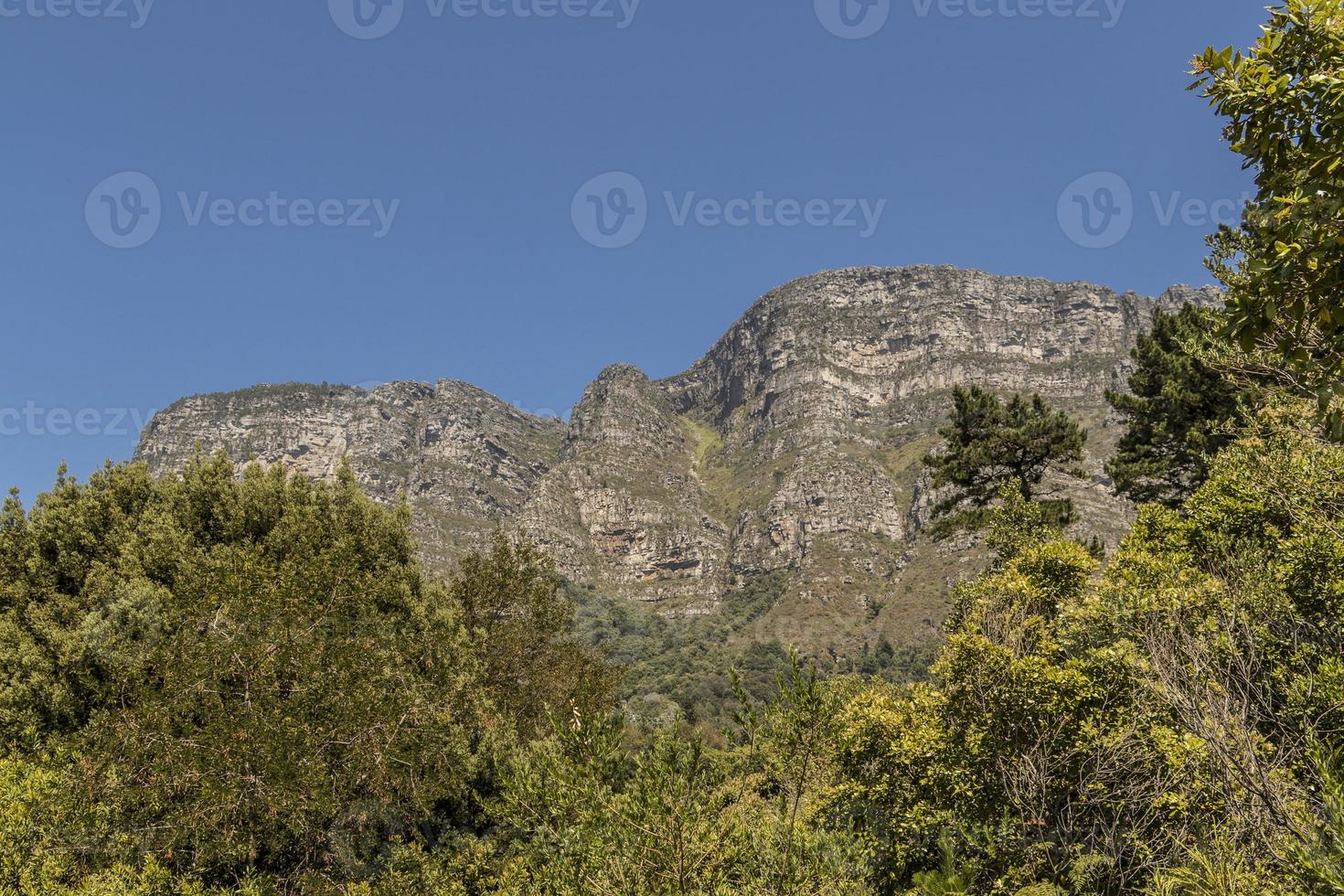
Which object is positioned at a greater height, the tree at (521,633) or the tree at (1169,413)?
the tree at (1169,413)

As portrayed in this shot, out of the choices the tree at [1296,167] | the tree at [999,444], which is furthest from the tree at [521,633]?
the tree at [1296,167]

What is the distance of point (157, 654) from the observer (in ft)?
41.3

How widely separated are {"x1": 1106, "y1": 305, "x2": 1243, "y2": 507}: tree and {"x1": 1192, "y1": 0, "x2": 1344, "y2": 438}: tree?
22681mm

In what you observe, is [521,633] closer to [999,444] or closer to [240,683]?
[240,683]

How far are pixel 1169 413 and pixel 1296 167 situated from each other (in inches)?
1051

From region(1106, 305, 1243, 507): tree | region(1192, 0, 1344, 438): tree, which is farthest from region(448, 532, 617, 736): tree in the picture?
region(1106, 305, 1243, 507): tree

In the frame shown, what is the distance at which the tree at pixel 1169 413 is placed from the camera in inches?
952

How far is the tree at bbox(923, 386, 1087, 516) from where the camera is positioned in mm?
25578

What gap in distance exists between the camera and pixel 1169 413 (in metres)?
26.1

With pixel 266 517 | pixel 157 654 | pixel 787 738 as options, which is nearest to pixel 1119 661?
pixel 787 738

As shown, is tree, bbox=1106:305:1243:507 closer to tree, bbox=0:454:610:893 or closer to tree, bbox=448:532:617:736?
tree, bbox=448:532:617:736

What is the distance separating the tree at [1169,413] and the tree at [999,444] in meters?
2.47

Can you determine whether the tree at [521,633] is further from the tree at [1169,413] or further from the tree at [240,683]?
the tree at [1169,413]

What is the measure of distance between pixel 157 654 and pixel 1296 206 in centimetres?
1677
